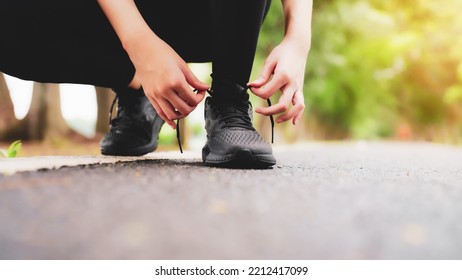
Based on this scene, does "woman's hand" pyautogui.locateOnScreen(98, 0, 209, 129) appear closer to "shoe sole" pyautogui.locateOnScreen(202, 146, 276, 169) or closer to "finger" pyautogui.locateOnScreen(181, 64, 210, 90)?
"finger" pyautogui.locateOnScreen(181, 64, 210, 90)

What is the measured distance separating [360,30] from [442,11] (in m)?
4.13

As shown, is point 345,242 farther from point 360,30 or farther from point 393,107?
point 393,107

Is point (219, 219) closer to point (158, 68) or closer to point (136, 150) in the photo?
point (158, 68)

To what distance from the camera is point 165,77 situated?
1571mm

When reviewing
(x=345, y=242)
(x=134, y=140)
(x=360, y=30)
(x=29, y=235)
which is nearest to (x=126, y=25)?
(x=134, y=140)

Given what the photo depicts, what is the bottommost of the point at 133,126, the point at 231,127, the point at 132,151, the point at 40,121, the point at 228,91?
the point at 40,121

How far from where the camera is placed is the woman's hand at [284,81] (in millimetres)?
1703

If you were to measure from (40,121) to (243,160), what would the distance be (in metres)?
5.93

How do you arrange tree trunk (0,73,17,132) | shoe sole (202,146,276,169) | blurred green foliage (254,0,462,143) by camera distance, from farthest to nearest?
blurred green foliage (254,0,462,143)
tree trunk (0,73,17,132)
shoe sole (202,146,276,169)

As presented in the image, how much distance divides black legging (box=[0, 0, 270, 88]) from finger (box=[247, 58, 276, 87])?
0.21 metres

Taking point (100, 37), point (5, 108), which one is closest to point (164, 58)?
point (100, 37)

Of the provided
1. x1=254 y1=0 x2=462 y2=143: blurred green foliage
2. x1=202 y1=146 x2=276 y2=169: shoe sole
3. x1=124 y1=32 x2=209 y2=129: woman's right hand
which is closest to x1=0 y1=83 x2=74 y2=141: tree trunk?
x1=254 y1=0 x2=462 y2=143: blurred green foliage

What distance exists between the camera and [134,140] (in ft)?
7.66

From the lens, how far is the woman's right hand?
5.15 feet
